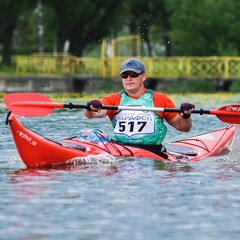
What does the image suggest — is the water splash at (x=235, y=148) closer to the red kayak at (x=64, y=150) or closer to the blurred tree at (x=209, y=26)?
the red kayak at (x=64, y=150)

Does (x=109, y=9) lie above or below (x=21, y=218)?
above

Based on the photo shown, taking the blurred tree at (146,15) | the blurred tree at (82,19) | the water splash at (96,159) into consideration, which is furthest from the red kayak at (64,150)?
the blurred tree at (146,15)

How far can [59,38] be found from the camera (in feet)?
184

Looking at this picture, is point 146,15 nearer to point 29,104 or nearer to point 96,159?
point 29,104

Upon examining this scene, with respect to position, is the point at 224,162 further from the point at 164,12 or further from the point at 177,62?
the point at 164,12

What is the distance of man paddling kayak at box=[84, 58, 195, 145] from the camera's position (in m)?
13.7

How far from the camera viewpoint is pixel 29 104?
544 inches

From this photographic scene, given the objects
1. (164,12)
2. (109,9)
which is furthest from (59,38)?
(164,12)

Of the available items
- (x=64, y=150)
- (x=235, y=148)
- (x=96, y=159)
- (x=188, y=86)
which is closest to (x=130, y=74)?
(x=96, y=159)

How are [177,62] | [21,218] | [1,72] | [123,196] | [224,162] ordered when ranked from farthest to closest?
[177,62], [1,72], [224,162], [123,196], [21,218]

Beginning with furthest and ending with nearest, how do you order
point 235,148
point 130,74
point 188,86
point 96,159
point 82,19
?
1. point 82,19
2. point 188,86
3. point 235,148
4. point 130,74
5. point 96,159

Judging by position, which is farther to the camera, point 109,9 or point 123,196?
point 109,9

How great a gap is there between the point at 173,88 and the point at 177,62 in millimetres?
1493

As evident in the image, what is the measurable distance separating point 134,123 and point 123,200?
123 inches
